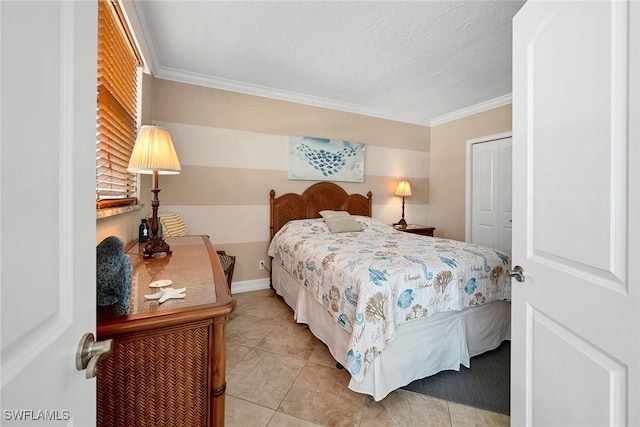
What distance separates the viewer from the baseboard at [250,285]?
10.4 ft

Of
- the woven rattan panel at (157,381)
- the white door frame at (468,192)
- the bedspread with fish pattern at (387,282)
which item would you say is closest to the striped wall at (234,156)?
the bedspread with fish pattern at (387,282)

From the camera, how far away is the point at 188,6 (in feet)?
6.18

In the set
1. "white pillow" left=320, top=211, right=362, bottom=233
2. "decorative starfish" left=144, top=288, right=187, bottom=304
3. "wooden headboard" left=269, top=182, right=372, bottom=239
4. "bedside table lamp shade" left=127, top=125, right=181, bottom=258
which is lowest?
"decorative starfish" left=144, top=288, right=187, bottom=304

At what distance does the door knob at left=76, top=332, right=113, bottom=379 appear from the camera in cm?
48

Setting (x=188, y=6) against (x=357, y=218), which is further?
(x=357, y=218)

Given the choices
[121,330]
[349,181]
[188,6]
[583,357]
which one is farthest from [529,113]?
[349,181]

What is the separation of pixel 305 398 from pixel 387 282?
0.85 m

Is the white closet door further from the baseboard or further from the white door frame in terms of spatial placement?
the baseboard

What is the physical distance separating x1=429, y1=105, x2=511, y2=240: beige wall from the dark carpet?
7.92ft

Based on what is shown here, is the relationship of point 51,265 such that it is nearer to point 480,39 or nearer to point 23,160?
point 23,160

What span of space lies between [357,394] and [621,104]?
176cm

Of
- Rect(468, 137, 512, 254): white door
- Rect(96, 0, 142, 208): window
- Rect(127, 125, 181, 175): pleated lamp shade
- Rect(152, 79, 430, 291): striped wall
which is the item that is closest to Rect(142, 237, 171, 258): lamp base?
Rect(96, 0, 142, 208): window

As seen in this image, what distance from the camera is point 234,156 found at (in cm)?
311

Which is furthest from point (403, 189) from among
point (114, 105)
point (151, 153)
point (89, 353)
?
point (89, 353)
